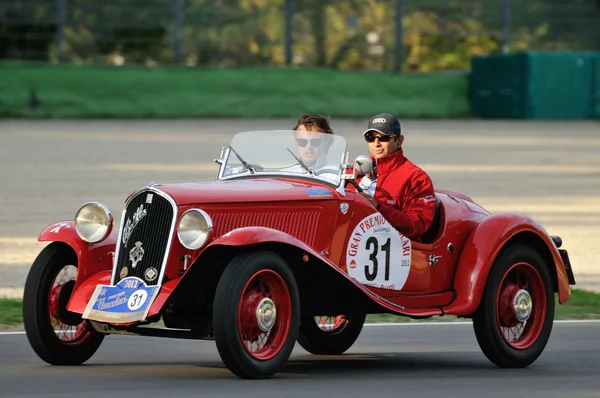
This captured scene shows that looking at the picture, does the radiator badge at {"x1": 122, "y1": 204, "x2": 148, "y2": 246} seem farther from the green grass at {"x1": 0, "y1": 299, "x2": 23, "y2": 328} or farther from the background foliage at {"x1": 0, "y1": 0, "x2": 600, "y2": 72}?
the background foliage at {"x1": 0, "y1": 0, "x2": 600, "y2": 72}

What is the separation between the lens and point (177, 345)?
30.7 ft

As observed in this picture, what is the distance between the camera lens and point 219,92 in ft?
103

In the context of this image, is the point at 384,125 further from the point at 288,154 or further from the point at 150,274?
the point at 150,274

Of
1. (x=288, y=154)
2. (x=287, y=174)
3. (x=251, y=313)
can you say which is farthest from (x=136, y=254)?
(x=288, y=154)

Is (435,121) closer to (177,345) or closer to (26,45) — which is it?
(26,45)

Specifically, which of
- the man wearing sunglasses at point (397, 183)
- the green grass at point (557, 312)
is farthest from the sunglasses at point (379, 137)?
the green grass at point (557, 312)

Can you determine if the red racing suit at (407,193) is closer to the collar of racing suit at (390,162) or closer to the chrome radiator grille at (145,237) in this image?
the collar of racing suit at (390,162)

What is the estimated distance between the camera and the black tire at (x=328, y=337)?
905 centimetres

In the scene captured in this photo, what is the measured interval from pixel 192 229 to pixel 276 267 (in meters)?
0.47

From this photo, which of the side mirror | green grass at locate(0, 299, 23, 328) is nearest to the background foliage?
green grass at locate(0, 299, 23, 328)

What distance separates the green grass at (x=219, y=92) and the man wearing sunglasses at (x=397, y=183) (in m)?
21.7

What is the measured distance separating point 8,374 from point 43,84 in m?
22.7

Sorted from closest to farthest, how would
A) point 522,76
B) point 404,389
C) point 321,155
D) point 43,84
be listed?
point 404,389, point 321,155, point 43,84, point 522,76

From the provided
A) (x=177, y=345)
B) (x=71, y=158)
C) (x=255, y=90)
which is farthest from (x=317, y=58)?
(x=177, y=345)
